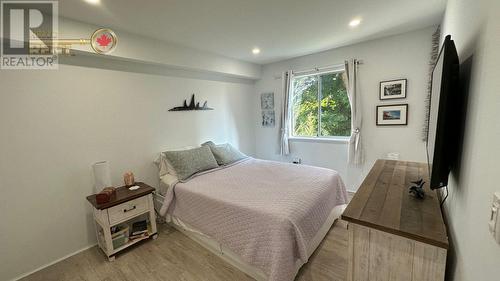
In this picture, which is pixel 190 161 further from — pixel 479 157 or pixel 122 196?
pixel 479 157

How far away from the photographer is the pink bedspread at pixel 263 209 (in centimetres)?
161

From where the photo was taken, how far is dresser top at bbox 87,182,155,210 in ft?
6.72

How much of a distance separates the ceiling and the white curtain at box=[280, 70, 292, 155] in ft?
3.11

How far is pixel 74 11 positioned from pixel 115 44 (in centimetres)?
43

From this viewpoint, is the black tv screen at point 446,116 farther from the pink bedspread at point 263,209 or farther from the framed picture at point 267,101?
the framed picture at point 267,101

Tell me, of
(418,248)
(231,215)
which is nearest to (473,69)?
(418,248)

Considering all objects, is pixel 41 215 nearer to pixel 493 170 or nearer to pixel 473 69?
pixel 493 170

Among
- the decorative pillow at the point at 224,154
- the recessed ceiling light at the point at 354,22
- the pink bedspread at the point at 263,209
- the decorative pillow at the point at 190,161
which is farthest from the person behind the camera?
the decorative pillow at the point at 224,154

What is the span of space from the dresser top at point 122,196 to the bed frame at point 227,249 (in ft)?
1.47

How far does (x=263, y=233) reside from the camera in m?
1.67

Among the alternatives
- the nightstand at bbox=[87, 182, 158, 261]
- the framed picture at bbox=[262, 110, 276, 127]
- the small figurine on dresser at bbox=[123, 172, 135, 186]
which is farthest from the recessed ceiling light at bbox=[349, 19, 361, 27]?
the small figurine on dresser at bbox=[123, 172, 135, 186]

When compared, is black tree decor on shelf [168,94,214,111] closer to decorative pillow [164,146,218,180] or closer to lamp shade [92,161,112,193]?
decorative pillow [164,146,218,180]

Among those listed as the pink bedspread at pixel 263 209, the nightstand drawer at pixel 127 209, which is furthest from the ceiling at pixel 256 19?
the nightstand drawer at pixel 127 209

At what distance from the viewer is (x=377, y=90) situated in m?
3.11
